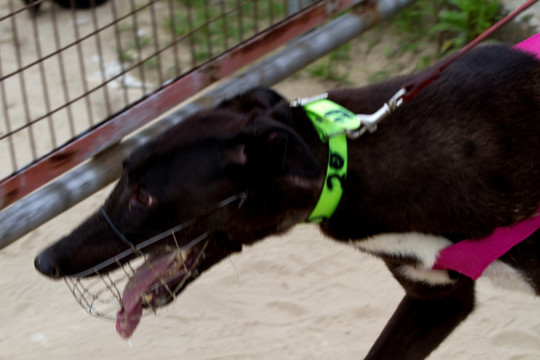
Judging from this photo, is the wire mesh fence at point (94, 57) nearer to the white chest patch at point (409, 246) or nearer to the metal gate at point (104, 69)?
the metal gate at point (104, 69)

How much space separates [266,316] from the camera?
3785 millimetres

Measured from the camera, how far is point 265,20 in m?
6.01

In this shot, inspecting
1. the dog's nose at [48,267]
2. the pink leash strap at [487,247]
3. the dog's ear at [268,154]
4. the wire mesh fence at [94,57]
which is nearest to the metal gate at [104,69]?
the wire mesh fence at [94,57]

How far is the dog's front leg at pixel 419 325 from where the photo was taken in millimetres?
3008

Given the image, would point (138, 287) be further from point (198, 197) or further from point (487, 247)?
point (487, 247)

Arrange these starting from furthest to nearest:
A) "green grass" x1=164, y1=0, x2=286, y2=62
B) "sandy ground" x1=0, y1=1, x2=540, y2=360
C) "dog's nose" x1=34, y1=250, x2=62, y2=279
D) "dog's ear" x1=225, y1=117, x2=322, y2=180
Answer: "green grass" x1=164, y1=0, x2=286, y2=62, "sandy ground" x1=0, y1=1, x2=540, y2=360, "dog's nose" x1=34, y1=250, x2=62, y2=279, "dog's ear" x1=225, y1=117, x2=322, y2=180

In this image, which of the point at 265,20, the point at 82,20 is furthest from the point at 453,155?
the point at 82,20

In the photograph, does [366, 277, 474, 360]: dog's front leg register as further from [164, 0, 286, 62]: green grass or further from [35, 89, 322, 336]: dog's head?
[164, 0, 286, 62]: green grass

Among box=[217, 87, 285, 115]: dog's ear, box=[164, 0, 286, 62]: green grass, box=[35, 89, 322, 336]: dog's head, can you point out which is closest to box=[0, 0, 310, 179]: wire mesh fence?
box=[164, 0, 286, 62]: green grass

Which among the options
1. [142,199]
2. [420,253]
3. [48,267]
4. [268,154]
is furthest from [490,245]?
[48,267]

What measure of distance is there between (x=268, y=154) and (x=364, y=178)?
32 cm

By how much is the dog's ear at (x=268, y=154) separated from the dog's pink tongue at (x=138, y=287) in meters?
0.40

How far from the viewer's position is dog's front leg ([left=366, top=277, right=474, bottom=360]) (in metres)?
3.01

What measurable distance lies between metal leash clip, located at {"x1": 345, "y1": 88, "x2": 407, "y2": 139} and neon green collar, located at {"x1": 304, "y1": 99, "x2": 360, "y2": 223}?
25 millimetres
